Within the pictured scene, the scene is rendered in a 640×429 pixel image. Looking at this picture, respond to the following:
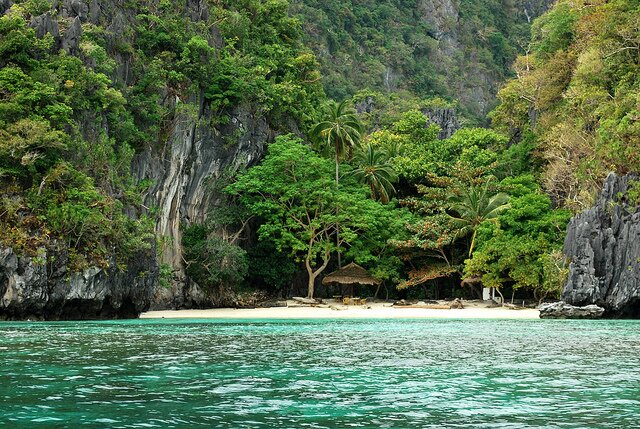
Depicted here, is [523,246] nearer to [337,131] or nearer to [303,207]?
[303,207]

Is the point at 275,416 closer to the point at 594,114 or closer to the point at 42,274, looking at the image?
the point at 42,274

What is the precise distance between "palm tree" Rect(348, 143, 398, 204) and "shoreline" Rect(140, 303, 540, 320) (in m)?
8.24

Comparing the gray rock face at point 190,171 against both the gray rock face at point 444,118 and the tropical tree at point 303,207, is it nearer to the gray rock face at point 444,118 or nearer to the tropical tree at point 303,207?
the tropical tree at point 303,207

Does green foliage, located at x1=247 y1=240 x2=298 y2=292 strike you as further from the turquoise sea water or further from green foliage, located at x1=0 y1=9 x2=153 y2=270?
the turquoise sea water

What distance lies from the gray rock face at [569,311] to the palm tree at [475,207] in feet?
31.0

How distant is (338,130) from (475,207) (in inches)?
346

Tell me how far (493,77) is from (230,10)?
167 feet

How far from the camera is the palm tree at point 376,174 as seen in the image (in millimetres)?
41031

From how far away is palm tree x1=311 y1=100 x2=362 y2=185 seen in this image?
41000mm

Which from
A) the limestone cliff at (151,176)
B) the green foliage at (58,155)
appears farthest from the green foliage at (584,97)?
the green foliage at (58,155)

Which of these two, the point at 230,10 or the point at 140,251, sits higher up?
the point at 230,10

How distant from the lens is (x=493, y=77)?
8444 centimetres

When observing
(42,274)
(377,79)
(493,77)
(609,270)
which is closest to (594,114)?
(609,270)

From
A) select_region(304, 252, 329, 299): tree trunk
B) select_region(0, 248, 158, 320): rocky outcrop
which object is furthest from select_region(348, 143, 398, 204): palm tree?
select_region(0, 248, 158, 320): rocky outcrop
